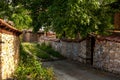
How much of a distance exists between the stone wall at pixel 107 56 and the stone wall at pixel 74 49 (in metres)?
1.65

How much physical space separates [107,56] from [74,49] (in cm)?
684

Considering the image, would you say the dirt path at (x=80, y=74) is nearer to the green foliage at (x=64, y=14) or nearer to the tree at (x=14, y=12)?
the green foliage at (x=64, y=14)

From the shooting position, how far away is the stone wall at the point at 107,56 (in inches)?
786

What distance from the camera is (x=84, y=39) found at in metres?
24.8

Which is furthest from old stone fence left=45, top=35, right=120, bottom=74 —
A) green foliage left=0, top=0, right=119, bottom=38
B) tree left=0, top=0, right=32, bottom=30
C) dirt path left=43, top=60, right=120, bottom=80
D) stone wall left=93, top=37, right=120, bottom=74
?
tree left=0, top=0, right=32, bottom=30

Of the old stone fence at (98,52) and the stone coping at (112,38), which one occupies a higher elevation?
the stone coping at (112,38)

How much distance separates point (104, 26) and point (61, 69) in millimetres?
5033

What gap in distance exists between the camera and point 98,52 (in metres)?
22.7

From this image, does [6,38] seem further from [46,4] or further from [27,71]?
[46,4]

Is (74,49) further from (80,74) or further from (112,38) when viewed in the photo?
(80,74)

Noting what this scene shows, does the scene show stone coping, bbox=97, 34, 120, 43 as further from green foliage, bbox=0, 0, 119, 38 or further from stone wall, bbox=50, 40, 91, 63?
stone wall, bbox=50, 40, 91, 63

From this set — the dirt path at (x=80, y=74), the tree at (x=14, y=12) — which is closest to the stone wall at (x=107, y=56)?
the dirt path at (x=80, y=74)

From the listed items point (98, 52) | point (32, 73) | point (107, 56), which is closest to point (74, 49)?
point (98, 52)

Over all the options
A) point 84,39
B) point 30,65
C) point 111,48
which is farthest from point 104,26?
point 30,65
